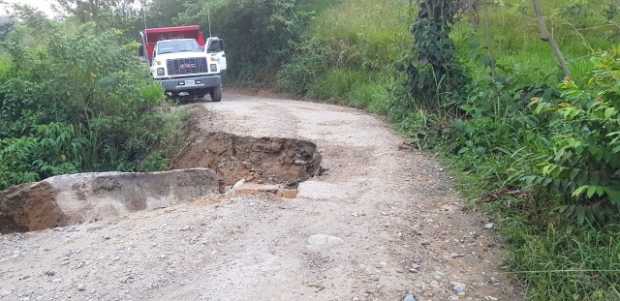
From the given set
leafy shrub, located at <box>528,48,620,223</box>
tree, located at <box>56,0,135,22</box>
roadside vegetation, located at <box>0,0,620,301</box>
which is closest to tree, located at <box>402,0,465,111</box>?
roadside vegetation, located at <box>0,0,620,301</box>

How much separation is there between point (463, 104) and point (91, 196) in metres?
5.24

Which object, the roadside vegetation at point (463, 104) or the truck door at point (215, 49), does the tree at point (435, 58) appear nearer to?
the roadside vegetation at point (463, 104)

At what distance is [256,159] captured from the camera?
934 cm

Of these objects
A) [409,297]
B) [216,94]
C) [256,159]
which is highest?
[216,94]

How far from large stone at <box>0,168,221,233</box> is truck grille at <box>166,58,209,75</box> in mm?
7206

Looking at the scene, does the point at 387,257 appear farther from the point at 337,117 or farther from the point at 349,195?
the point at 337,117

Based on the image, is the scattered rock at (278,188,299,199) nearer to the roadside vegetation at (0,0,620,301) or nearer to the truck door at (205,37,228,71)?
the roadside vegetation at (0,0,620,301)

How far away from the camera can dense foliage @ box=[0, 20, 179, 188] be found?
9.97m

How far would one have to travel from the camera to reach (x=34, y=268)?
527 cm

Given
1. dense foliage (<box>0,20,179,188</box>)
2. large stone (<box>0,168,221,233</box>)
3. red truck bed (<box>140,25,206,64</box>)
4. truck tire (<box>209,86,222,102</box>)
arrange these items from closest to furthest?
large stone (<box>0,168,221,233</box>) < dense foliage (<box>0,20,179,188</box>) < truck tire (<box>209,86,222,102</box>) < red truck bed (<box>140,25,206,64</box>)

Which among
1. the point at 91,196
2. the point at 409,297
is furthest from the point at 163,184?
the point at 409,297

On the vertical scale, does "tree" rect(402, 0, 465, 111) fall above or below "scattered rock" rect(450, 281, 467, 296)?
above

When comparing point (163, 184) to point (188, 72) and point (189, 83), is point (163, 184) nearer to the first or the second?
point (189, 83)

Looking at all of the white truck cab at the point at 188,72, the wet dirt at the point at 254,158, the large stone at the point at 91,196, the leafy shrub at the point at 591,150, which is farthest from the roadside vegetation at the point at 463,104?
the white truck cab at the point at 188,72
